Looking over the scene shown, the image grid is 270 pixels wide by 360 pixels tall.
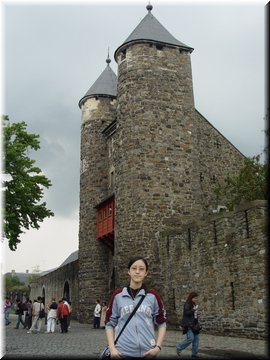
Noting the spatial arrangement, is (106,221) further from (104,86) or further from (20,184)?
(104,86)

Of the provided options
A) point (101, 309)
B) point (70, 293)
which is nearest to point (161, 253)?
point (101, 309)

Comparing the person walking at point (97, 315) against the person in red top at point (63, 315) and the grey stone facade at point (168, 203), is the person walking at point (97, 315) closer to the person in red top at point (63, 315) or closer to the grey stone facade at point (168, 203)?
the grey stone facade at point (168, 203)

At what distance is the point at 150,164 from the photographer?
58.4ft

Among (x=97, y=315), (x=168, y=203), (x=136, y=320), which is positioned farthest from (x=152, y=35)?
(x=136, y=320)

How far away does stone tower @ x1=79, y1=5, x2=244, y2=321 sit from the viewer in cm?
1731

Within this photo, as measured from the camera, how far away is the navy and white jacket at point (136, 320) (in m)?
3.43

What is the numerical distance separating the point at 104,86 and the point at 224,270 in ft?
55.1

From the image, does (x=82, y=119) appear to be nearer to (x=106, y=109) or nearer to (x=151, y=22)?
(x=106, y=109)

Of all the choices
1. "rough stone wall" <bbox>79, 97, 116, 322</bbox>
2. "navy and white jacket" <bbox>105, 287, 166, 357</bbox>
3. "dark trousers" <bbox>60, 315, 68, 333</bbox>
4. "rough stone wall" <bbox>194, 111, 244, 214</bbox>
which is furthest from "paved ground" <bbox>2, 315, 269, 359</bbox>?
"rough stone wall" <bbox>79, 97, 116, 322</bbox>

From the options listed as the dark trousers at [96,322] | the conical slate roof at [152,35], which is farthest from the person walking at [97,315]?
the conical slate roof at [152,35]

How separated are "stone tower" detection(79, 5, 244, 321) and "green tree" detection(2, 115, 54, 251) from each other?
3.24 metres

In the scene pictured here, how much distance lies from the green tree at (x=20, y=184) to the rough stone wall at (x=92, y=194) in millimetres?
6152

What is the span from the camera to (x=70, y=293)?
29000 millimetres

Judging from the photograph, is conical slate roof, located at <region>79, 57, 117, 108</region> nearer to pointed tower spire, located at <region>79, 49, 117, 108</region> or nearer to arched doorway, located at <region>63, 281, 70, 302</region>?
pointed tower spire, located at <region>79, 49, 117, 108</region>
